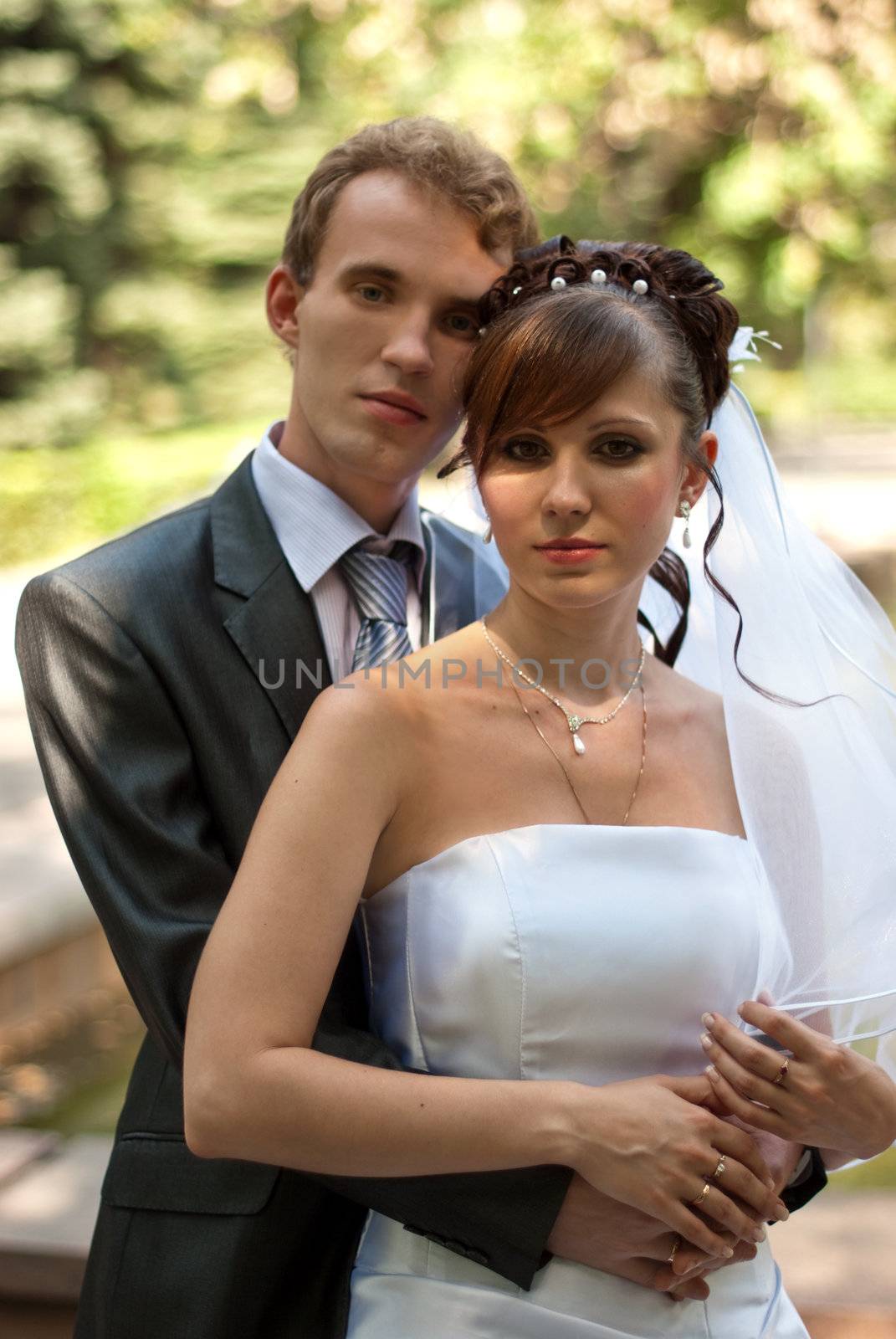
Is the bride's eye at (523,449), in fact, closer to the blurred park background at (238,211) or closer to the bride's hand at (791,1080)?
the bride's hand at (791,1080)

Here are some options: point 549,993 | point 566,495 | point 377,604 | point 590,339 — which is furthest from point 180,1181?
point 590,339

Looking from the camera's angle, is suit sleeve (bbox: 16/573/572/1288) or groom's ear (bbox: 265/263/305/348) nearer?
suit sleeve (bbox: 16/573/572/1288)

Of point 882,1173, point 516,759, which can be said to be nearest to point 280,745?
point 516,759

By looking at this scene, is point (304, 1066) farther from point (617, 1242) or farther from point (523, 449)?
point (523, 449)

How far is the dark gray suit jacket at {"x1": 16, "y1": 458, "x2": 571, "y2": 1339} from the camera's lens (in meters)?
2.14

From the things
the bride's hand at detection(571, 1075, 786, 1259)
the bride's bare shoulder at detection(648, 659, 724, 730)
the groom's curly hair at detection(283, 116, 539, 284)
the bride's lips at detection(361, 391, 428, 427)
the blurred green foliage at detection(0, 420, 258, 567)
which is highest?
the groom's curly hair at detection(283, 116, 539, 284)

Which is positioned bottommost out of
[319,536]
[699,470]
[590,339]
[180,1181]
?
[180,1181]

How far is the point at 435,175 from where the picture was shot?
101 inches

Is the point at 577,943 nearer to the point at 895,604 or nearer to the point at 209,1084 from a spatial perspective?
the point at 209,1084

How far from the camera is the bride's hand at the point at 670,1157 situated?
1.95 meters

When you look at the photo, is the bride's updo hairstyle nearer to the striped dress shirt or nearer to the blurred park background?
the striped dress shirt

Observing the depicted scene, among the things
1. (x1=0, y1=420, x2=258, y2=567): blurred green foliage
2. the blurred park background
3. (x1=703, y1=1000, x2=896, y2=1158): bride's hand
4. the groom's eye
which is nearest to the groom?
the groom's eye

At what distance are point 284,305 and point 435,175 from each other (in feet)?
1.48

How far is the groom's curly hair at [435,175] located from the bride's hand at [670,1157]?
1.53 m
